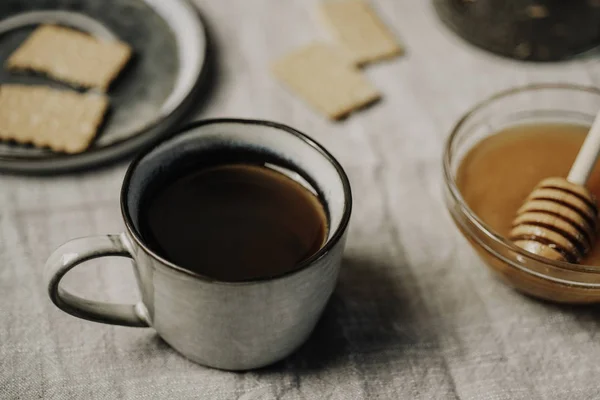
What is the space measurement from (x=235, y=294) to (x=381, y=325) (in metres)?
0.19

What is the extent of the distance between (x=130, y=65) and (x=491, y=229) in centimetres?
46

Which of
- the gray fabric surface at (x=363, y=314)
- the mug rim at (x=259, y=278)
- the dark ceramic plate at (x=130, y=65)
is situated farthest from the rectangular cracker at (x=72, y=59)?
the mug rim at (x=259, y=278)

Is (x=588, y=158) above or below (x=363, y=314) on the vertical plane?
above

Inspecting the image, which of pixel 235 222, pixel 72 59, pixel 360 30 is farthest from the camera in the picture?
pixel 360 30

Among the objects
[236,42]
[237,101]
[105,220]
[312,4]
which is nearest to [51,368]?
[105,220]

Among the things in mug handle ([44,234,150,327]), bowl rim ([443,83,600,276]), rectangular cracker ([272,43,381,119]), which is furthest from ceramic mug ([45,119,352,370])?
rectangular cracker ([272,43,381,119])

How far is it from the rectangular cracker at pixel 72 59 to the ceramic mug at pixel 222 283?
27 centimetres

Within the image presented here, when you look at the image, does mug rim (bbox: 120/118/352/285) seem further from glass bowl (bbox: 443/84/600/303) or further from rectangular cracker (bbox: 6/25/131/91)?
rectangular cracker (bbox: 6/25/131/91)

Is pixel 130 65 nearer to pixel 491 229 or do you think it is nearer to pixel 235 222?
pixel 235 222

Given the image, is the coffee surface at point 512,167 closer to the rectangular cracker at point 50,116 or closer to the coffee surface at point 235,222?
the coffee surface at point 235,222

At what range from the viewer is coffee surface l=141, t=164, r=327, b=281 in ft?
1.64

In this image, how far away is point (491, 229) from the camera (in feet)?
1.83

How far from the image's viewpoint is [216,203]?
1.79 ft

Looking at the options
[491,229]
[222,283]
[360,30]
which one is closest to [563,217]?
[491,229]
